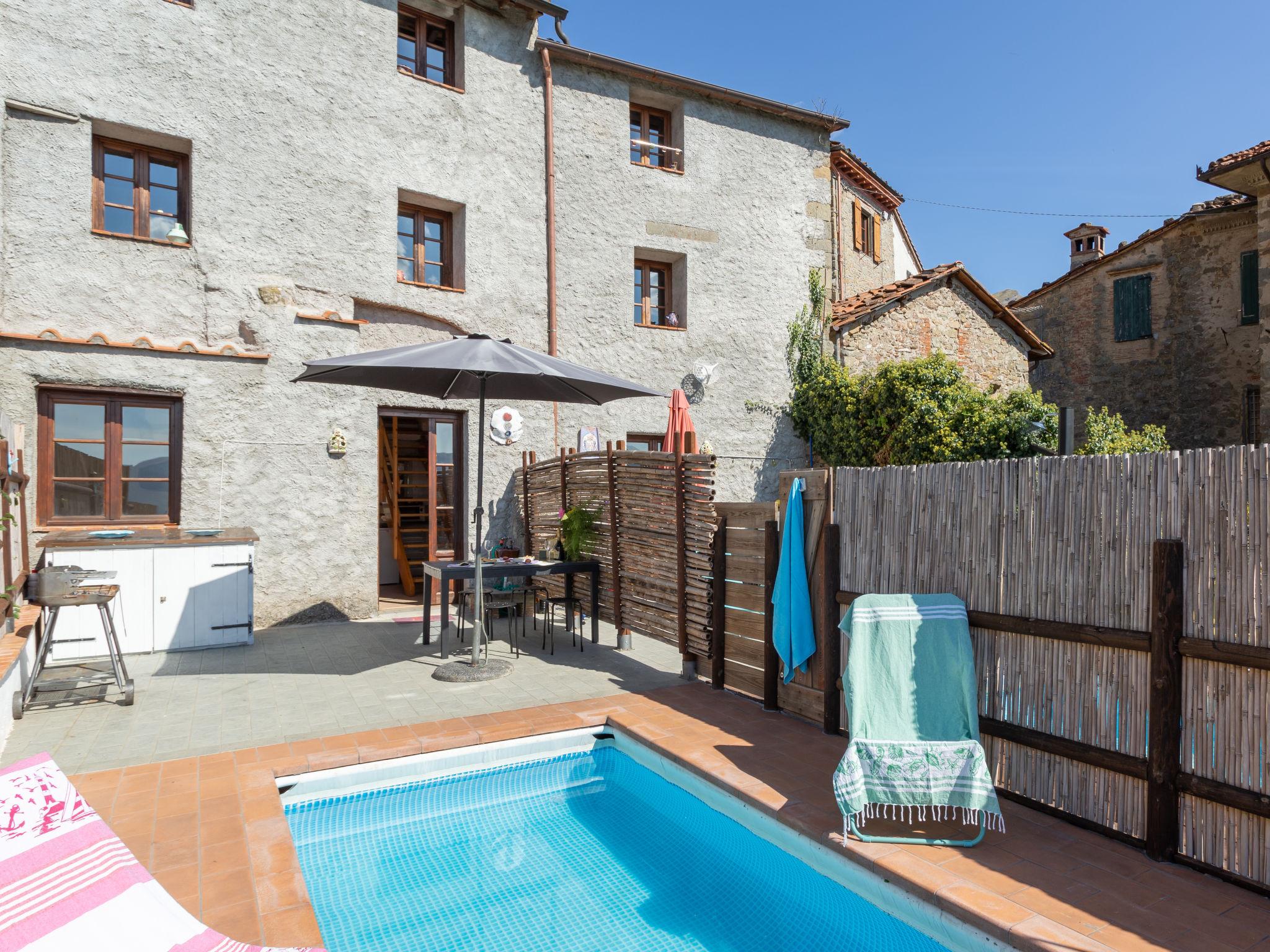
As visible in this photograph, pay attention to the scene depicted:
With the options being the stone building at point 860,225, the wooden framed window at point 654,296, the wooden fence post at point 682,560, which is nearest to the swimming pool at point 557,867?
the wooden fence post at point 682,560

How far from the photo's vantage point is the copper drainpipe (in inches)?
412

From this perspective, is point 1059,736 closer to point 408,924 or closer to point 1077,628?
point 1077,628

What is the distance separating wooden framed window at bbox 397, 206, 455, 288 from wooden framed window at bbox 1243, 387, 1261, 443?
47.5 ft

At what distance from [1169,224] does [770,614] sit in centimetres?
1588

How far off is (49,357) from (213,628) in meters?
3.15

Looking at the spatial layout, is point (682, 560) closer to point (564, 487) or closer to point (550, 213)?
point (564, 487)

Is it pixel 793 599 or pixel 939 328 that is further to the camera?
pixel 939 328

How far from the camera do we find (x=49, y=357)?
746 centimetres

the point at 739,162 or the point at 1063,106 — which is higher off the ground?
the point at 1063,106

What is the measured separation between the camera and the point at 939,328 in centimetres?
1367

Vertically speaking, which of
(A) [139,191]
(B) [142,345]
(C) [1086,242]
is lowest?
(B) [142,345]

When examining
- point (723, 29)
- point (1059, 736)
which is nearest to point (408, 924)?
point (1059, 736)

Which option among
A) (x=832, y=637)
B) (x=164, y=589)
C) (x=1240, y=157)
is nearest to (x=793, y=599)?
(x=832, y=637)

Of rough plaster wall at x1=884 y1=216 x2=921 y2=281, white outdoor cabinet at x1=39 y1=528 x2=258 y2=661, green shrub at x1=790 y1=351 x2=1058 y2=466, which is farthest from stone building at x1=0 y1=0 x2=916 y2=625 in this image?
rough plaster wall at x1=884 y1=216 x2=921 y2=281
